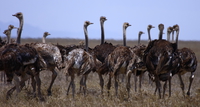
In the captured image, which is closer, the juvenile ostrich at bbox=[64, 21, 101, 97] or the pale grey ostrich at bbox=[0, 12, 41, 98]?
the pale grey ostrich at bbox=[0, 12, 41, 98]

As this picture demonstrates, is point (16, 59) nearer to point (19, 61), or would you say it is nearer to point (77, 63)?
point (19, 61)

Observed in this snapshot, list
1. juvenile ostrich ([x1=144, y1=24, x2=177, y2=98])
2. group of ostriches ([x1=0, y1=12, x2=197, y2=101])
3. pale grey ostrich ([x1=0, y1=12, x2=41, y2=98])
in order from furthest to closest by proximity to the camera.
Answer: juvenile ostrich ([x1=144, y1=24, x2=177, y2=98])
group of ostriches ([x1=0, y1=12, x2=197, y2=101])
pale grey ostrich ([x1=0, y1=12, x2=41, y2=98])

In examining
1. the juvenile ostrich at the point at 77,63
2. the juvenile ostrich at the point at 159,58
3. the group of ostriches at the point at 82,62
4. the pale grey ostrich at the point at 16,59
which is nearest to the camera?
the pale grey ostrich at the point at 16,59

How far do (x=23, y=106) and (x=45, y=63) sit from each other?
1.40 metres

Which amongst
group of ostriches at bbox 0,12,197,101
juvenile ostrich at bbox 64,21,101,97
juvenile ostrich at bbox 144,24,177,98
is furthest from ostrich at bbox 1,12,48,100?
juvenile ostrich at bbox 144,24,177,98

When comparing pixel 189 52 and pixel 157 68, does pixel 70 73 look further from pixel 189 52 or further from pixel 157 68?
pixel 189 52

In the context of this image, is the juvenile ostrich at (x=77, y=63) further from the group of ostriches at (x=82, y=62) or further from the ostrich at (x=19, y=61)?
the ostrich at (x=19, y=61)

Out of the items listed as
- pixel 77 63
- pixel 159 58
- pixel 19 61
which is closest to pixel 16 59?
pixel 19 61

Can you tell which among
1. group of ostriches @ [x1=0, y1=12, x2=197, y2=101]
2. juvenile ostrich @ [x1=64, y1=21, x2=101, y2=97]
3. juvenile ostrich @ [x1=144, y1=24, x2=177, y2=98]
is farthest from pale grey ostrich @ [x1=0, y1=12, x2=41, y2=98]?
juvenile ostrich @ [x1=144, y1=24, x2=177, y2=98]

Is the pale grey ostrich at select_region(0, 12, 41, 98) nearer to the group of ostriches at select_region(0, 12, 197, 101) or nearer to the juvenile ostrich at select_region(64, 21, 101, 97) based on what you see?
the group of ostriches at select_region(0, 12, 197, 101)

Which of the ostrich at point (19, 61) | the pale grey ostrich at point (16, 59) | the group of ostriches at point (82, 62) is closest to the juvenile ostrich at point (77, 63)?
the group of ostriches at point (82, 62)

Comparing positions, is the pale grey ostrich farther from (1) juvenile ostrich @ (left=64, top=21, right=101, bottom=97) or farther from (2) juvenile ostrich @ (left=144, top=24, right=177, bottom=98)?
(2) juvenile ostrich @ (left=144, top=24, right=177, bottom=98)

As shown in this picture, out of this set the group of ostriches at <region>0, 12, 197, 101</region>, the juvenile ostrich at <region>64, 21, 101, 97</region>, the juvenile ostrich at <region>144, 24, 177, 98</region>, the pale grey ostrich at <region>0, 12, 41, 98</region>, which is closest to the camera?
the pale grey ostrich at <region>0, 12, 41, 98</region>

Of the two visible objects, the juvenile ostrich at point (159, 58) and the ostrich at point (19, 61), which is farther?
the juvenile ostrich at point (159, 58)
